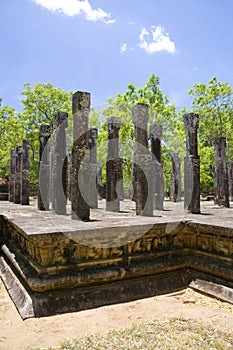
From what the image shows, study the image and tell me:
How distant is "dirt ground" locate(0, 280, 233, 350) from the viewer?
3.34 metres

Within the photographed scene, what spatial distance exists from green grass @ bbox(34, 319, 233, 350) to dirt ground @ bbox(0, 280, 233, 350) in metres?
0.23

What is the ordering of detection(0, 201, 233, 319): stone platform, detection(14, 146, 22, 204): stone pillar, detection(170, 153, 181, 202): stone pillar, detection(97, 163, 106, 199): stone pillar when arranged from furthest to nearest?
detection(97, 163, 106, 199): stone pillar < detection(170, 153, 181, 202): stone pillar < detection(14, 146, 22, 204): stone pillar < detection(0, 201, 233, 319): stone platform

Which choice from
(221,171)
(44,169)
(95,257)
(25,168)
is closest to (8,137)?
(25,168)

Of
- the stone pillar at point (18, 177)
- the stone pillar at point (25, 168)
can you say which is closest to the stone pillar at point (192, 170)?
the stone pillar at point (25, 168)

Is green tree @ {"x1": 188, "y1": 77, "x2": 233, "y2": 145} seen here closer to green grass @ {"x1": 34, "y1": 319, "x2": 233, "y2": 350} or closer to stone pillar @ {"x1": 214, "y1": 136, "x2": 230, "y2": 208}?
stone pillar @ {"x1": 214, "y1": 136, "x2": 230, "y2": 208}

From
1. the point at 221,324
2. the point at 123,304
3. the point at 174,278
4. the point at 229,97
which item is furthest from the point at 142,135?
the point at 229,97

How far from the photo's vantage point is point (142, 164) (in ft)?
24.4

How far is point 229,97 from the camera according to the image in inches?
965

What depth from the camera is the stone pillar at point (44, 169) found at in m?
9.59

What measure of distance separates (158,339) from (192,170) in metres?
5.71

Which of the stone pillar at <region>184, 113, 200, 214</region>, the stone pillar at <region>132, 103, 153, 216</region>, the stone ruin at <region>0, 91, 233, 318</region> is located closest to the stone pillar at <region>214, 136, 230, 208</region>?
the stone pillar at <region>184, 113, 200, 214</region>

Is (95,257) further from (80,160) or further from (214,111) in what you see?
(214,111)

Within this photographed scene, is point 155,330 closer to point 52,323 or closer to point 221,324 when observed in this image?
point 221,324

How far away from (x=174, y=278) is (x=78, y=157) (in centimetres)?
315
